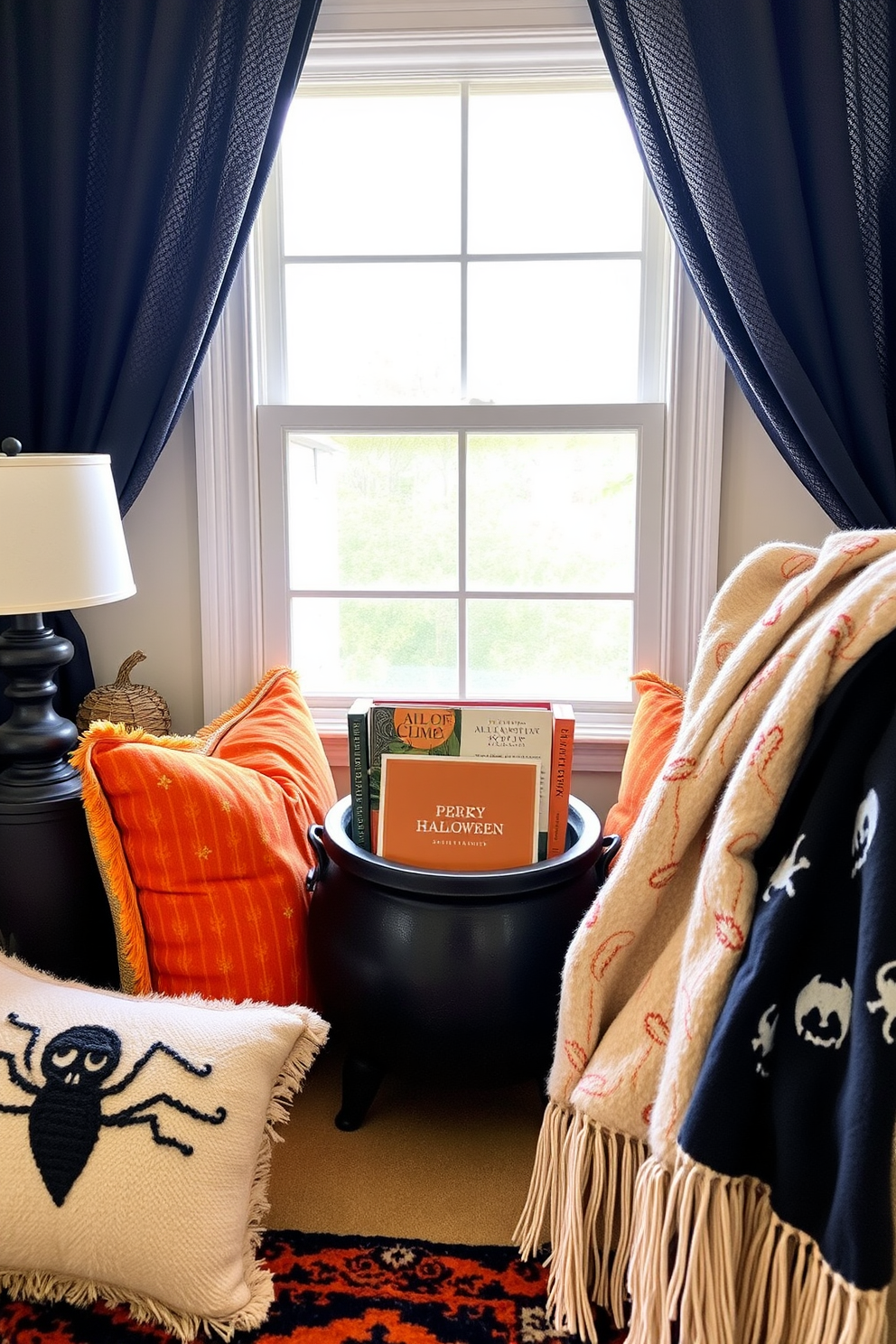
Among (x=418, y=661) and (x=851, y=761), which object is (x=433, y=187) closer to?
(x=418, y=661)

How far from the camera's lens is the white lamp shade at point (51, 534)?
1.49m

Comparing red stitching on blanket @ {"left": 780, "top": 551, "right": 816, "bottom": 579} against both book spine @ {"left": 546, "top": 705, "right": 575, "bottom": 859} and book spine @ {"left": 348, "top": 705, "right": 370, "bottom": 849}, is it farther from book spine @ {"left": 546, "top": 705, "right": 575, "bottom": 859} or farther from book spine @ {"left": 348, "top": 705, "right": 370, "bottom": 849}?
book spine @ {"left": 348, "top": 705, "right": 370, "bottom": 849}

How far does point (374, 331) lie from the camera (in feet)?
6.83

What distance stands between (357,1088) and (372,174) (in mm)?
1667

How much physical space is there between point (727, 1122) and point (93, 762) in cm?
97

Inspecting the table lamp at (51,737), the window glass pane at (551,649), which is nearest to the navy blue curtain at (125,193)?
the table lamp at (51,737)

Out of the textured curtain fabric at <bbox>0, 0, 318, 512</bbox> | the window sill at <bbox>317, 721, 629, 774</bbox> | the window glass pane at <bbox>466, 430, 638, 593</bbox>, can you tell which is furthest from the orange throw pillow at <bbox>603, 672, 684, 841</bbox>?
the textured curtain fabric at <bbox>0, 0, 318, 512</bbox>

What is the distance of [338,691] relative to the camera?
7.13 feet

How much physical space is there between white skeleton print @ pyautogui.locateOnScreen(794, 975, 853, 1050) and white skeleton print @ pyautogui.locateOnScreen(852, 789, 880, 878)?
0.11 meters

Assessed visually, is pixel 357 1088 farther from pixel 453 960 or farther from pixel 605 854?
pixel 605 854

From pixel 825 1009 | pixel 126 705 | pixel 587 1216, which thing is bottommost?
pixel 587 1216

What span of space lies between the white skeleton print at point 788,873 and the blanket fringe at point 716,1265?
27 cm

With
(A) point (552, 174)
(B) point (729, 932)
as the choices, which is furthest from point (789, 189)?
(B) point (729, 932)

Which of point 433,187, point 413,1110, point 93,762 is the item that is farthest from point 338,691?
point 433,187
